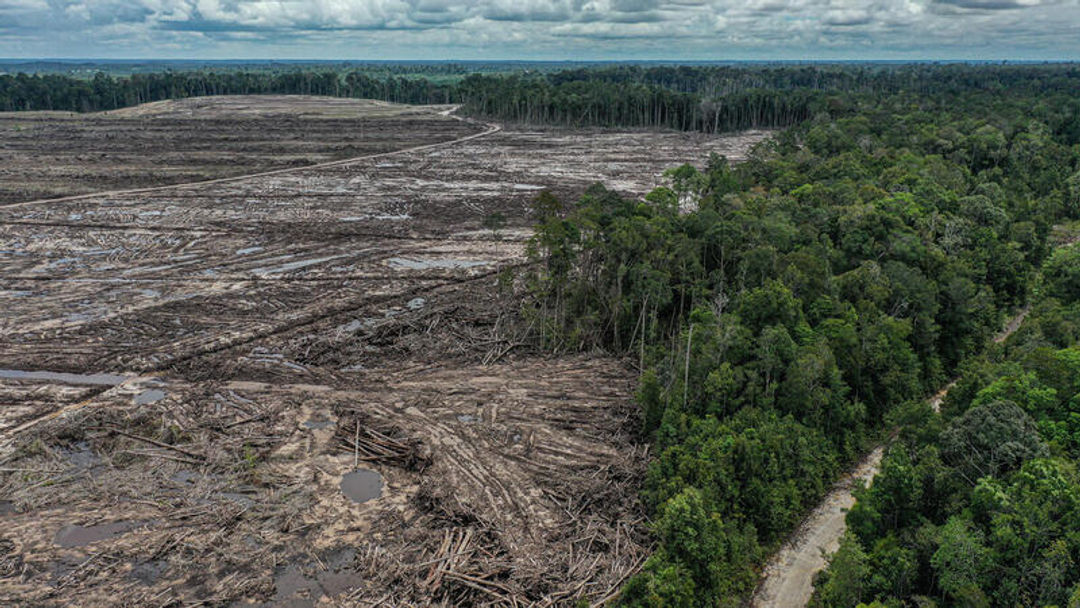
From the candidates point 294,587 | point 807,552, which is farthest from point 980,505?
point 294,587

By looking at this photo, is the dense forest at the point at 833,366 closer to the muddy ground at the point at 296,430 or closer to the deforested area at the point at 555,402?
the deforested area at the point at 555,402

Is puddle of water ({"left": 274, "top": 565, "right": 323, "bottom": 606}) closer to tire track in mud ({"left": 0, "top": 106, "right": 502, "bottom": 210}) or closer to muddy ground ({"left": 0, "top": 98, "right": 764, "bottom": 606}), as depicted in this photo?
muddy ground ({"left": 0, "top": 98, "right": 764, "bottom": 606})

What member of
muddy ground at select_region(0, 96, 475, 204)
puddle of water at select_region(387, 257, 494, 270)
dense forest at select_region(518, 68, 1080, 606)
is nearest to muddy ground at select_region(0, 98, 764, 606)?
puddle of water at select_region(387, 257, 494, 270)

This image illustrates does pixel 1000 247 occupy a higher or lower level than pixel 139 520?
higher

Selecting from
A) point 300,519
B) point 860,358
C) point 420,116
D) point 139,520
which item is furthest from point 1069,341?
point 420,116

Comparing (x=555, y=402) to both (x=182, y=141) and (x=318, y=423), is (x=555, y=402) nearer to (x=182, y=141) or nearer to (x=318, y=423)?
(x=318, y=423)

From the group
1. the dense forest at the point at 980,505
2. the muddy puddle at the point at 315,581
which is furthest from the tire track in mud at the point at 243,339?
the dense forest at the point at 980,505

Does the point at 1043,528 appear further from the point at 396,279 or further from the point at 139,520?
the point at 396,279
